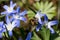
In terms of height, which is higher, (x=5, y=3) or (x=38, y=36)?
(x=5, y=3)

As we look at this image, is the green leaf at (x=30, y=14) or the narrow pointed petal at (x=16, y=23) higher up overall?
the green leaf at (x=30, y=14)

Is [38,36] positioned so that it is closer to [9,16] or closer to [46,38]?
[46,38]

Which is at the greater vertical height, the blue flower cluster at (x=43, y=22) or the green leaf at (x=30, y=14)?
the green leaf at (x=30, y=14)

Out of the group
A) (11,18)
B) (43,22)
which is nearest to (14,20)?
(11,18)

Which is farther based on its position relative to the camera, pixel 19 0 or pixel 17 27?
pixel 19 0

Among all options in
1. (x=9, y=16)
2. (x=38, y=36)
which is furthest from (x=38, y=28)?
(x=9, y=16)

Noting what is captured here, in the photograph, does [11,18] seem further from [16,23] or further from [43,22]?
[43,22]

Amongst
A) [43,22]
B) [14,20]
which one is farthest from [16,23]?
[43,22]

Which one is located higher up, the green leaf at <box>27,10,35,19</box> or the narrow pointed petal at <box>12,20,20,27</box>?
the green leaf at <box>27,10,35,19</box>

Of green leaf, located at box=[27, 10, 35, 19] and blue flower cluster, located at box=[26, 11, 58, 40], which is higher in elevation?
green leaf, located at box=[27, 10, 35, 19]

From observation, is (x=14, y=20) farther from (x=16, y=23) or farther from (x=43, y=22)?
(x=43, y=22)
